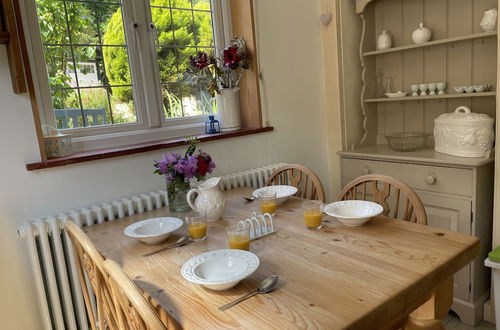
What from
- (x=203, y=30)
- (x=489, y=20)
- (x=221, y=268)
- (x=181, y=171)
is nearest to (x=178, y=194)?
(x=181, y=171)

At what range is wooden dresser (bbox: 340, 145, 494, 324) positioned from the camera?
1.99 meters

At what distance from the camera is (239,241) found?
1228 mm

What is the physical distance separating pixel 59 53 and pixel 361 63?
6.34 feet

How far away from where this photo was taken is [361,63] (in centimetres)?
267

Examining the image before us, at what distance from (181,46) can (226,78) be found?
343 mm

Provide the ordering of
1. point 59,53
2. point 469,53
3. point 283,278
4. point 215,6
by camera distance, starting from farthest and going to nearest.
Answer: point 215,6 → point 469,53 → point 59,53 → point 283,278

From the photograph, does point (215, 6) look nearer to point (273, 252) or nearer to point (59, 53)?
point (59, 53)

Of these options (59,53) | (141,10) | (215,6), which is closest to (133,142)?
(59,53)

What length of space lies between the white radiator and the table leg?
1277 mm

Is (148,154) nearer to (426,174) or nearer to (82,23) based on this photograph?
(82,23)

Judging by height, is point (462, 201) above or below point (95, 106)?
below

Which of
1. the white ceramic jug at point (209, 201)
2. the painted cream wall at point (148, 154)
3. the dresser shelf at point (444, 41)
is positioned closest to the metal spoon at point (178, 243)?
the white ceramic jug at point (209, 201)

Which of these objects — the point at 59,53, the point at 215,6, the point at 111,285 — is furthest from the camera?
the point at 215,6

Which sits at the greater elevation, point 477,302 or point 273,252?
point 273,252
